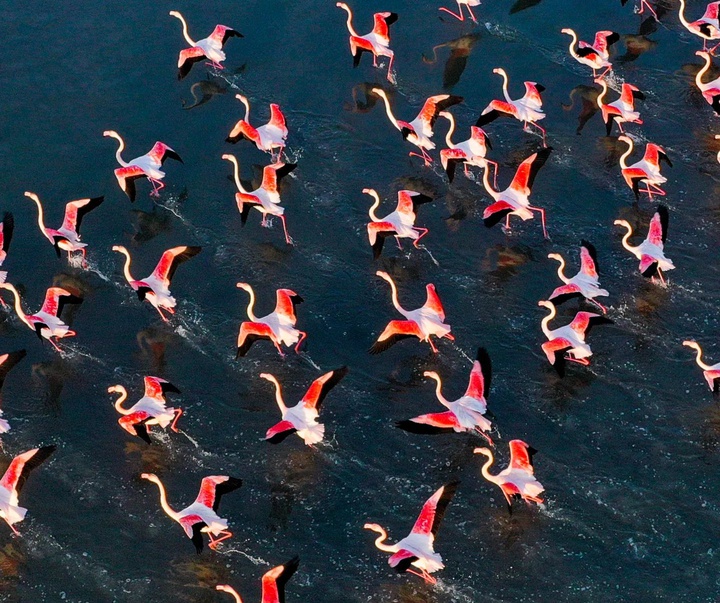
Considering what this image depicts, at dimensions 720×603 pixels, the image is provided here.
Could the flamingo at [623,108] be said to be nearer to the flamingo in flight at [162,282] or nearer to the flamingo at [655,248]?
the flamingo at [655,248]

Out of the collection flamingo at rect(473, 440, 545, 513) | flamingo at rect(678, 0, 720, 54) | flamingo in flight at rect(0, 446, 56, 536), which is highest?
flamingo at rect(678, 0, 720, 54)

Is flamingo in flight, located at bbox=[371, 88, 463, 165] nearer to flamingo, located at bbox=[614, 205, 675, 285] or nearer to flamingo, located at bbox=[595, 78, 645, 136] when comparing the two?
flamingo, located at bbox=[595, 78, 645, 136]

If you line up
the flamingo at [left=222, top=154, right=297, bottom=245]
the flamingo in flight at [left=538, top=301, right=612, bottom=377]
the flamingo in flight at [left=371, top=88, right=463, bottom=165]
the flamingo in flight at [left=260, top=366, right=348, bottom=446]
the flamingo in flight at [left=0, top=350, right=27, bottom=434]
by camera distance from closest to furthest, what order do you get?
the flamingo in flight at [left=260, top=366, right=348, bottom=446] → the flamingo in flight at [left=538, top=301, right=612, bottom=377] → the flamingo in flight at [left=0, top=350, right=27, bottom=434] → the flamingo at [left=222, top=154, right=297, bottom=245] → the flamingo in flight at [left=371, top=88, right=463, bottom=165]

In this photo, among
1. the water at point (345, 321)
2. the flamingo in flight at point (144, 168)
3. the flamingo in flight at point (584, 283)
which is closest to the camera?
the water at point (345, 321)

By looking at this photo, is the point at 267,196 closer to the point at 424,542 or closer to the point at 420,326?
the point at 420,326

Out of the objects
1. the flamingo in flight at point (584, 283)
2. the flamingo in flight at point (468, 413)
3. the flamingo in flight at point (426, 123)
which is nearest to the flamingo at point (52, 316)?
the flamingo in flight at point (468, 413)

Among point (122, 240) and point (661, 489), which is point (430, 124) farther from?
point (661, 489)

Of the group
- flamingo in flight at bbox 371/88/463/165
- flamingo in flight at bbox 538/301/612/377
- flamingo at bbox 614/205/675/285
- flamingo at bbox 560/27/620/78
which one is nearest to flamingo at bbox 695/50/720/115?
flamingo at bbox 560/27/620/78
